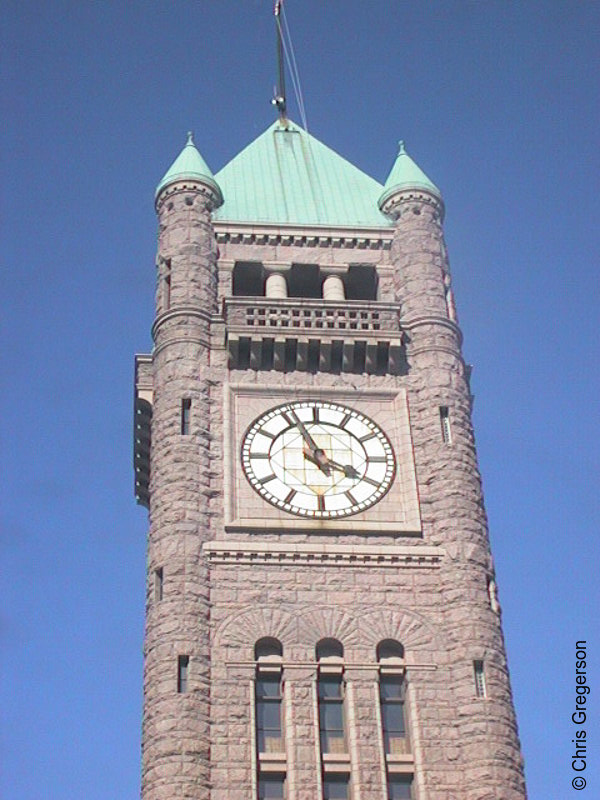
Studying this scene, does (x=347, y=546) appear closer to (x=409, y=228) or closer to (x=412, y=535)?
(x=412, y=535)

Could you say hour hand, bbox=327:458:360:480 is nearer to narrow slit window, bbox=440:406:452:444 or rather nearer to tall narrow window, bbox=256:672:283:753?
narrow slit window, bbox=440:406:452:444

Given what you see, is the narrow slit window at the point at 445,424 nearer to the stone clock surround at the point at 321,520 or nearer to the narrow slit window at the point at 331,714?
the stone clock surround at the point at 321,520

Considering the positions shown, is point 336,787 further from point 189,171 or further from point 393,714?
point 189,171

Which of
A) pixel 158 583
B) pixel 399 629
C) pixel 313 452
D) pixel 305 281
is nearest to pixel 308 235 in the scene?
pixel 305 281

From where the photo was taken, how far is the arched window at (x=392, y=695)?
32.3 meters

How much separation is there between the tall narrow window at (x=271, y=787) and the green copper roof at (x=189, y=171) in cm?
1870

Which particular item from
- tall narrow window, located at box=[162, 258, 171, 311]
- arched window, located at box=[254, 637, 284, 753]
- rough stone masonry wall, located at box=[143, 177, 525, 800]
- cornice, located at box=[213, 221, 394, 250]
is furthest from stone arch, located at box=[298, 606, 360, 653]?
cornice, located at box=[213, 221, 394, 250]

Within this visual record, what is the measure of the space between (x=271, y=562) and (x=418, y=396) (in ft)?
22.0

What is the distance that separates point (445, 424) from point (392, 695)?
7.86 meters

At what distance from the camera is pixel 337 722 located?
32594 mm

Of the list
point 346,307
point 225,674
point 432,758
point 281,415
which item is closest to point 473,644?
point 432,758

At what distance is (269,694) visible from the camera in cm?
3291

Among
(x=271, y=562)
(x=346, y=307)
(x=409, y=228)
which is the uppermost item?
(x=409, y=228)

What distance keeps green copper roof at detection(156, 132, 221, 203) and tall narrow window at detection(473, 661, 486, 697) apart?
56.0 feet
